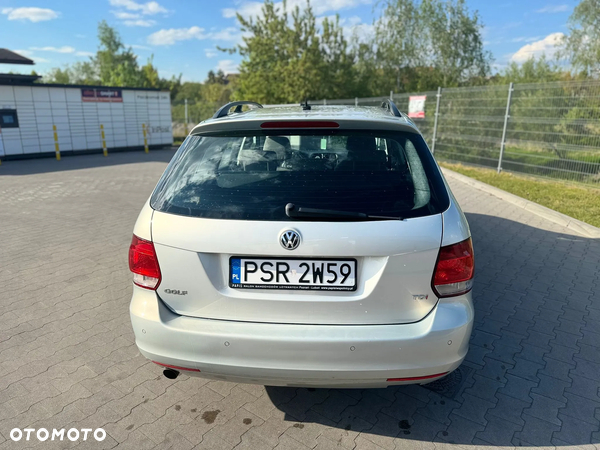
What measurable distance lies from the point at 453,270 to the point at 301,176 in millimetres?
896

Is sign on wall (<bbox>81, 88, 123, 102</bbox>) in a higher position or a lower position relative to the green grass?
higher

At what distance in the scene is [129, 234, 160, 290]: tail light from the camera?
2186 millimetres

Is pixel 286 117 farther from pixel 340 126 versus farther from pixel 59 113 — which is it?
pixel 59 113

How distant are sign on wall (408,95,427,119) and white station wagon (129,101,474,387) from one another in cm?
1312

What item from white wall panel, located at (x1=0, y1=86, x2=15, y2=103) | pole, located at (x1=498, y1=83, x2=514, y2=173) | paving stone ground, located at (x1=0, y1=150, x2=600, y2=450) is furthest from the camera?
white wall panel, located at (x1=0, y1=86, x2=15, y2=103)

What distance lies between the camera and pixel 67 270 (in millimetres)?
4793

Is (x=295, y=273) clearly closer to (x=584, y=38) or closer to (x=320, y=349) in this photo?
(x=320, y=349)

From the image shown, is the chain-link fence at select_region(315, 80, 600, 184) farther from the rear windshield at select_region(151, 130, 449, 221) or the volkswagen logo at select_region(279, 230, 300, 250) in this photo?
the volkswagen logo at select_region(279, 230, 300, 250)

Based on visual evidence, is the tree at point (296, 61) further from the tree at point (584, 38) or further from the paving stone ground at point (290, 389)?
the paving stone ground at point (290, 389)

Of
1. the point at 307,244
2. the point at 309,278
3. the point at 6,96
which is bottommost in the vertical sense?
the point at 309,278

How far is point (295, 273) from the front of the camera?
2055mm

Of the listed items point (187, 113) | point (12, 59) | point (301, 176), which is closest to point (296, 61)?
point (187, 113)

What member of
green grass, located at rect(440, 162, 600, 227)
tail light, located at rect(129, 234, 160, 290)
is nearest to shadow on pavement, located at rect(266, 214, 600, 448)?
tail light, located at rect(129, 234, 160, 290)

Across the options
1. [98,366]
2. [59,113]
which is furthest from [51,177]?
[98,366]
